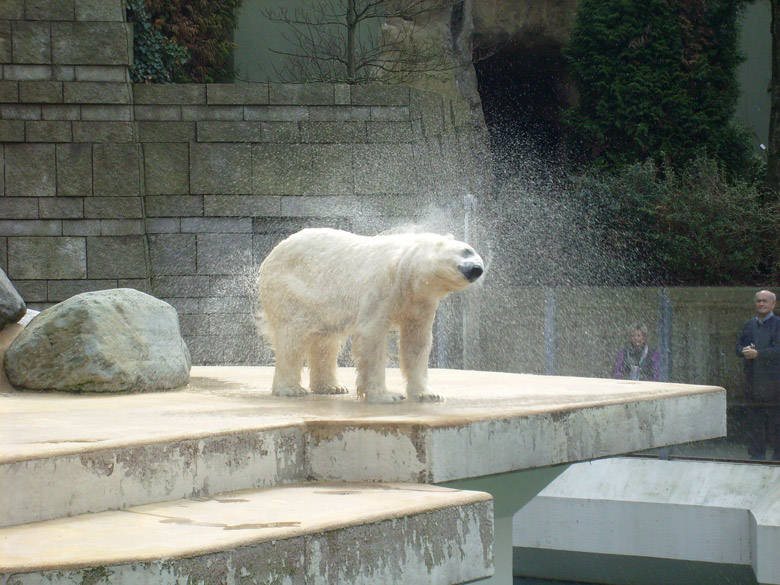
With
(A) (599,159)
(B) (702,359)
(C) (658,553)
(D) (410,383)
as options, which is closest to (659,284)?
(A) (599,159)

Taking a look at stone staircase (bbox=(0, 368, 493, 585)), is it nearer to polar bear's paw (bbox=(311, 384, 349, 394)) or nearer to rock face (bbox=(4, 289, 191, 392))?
polar bear's paw (bbox=(311, 384, 349, 394))

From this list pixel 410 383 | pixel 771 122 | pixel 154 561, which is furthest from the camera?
pixel 771 122

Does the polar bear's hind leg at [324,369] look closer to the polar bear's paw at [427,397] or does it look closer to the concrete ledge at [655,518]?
the polar bear's paw at [427,397]

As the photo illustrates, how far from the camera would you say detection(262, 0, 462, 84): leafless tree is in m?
14.4

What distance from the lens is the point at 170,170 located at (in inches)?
397

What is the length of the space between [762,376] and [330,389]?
4590 mm

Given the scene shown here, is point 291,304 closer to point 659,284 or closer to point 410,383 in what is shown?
point 410,383

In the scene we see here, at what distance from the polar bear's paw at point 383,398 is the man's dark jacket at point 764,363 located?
4.71m

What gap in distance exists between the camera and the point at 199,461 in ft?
11.6

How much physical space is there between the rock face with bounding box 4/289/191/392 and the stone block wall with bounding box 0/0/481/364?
4.08m

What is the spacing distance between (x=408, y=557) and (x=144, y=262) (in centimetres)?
725

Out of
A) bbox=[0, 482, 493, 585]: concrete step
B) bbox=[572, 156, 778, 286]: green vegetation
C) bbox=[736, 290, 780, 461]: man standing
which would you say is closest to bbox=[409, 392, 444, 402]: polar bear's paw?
bbox=[0, 482, 493, 585]: concrete step

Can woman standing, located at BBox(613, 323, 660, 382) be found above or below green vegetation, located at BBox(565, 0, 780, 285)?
below

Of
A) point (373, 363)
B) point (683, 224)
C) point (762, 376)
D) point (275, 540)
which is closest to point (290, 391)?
point (373, 363)
